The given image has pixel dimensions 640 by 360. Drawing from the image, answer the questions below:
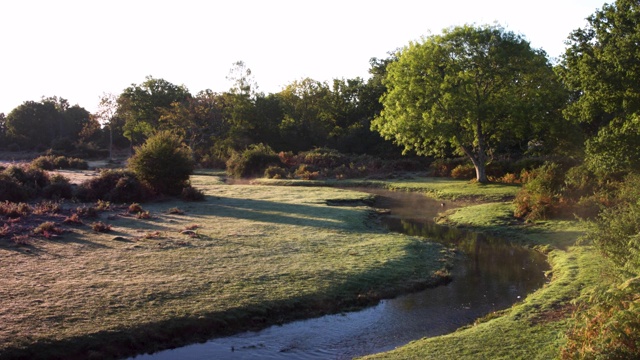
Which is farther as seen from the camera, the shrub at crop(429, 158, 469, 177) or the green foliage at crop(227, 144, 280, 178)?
the green foliage at crop(227, 144, 280, 178)

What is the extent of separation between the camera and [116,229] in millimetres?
22844

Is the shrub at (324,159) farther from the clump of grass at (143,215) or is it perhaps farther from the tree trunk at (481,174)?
the clump of grass at (143,215)

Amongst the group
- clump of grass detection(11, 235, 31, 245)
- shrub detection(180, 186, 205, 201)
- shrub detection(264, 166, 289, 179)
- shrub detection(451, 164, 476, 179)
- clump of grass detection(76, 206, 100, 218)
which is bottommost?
clump of grass detection(11, 235, 31, 245)

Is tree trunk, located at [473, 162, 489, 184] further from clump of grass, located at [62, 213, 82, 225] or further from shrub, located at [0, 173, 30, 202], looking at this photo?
shrub, located at [0, 173, 30, 202]

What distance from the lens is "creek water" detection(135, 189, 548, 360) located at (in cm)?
1189

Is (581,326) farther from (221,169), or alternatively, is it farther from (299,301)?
(221,169)

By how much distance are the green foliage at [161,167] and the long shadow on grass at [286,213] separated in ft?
12.1

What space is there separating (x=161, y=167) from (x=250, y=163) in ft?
75.8

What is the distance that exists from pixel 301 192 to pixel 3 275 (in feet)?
88.1

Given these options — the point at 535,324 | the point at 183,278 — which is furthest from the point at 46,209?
the point at 535,324

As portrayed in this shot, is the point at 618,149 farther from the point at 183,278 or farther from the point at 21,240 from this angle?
the point at 21,240

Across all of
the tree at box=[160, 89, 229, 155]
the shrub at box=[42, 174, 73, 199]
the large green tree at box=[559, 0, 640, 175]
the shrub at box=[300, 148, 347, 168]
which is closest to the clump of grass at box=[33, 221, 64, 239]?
the shrub at box=[42, 174, 73, 199]

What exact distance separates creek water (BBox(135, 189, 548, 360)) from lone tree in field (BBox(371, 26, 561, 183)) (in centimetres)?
2141

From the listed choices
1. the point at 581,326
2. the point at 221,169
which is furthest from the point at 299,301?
the point at 221,169
